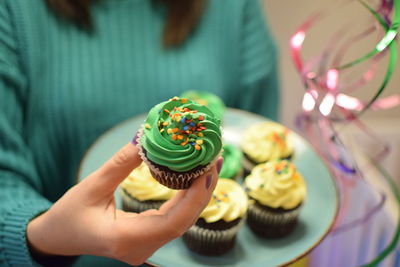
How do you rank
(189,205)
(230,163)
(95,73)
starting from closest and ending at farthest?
(189,205), (230,163), (95,73)

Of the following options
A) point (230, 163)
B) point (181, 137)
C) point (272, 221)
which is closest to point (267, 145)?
point (230, 163)

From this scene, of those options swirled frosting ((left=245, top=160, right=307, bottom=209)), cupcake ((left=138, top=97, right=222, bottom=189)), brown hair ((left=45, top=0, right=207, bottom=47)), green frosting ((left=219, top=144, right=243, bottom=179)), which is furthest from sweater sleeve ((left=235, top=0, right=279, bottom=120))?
cupcake ((left=138, top=97, right=222, bottom=189))

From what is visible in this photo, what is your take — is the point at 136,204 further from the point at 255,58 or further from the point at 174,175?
the point at 255,58

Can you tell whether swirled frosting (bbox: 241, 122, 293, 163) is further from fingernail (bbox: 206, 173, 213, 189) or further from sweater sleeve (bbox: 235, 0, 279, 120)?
fingernail (bbox: 206, 173, 213, 189)

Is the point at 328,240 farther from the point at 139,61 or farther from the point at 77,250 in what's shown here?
the point at 77,250

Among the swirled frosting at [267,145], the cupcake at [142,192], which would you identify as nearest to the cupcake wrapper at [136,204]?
the cupcake at [142,192]

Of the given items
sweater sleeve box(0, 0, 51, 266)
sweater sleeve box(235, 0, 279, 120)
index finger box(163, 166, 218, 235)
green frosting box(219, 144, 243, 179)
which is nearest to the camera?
index finger box(163, 166, 218, 235)

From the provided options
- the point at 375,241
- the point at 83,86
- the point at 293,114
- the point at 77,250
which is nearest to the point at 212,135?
the point at 77,250
